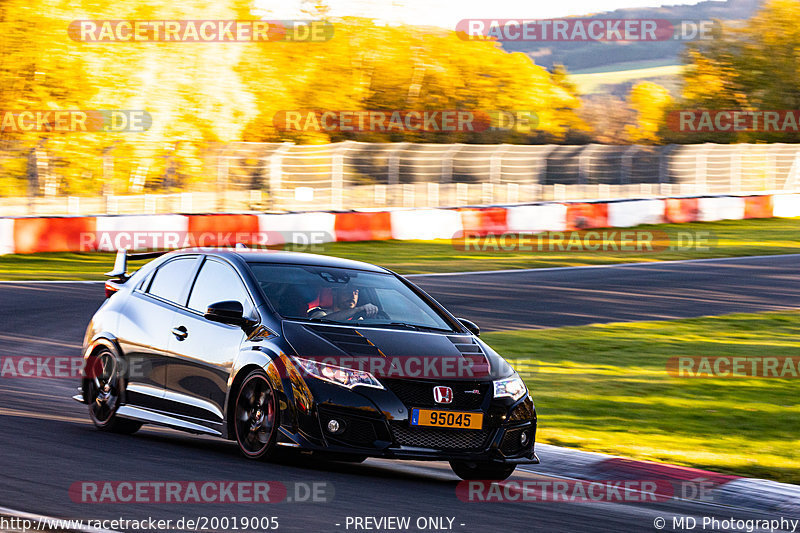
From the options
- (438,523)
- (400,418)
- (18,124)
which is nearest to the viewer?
(438,523)

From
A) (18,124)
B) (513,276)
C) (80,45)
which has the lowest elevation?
(513,276)

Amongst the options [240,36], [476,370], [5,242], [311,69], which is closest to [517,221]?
[5,242]

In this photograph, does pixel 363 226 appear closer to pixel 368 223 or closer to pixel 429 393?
pixel 368 223

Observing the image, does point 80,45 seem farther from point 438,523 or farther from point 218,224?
point 438,523

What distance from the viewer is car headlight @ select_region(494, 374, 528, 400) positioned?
7637 mm

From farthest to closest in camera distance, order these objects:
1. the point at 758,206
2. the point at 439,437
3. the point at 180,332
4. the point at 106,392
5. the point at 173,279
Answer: the point at 758,206, the point at 106,392, the point at 173,279, the point at 180,332, the point at 439,437

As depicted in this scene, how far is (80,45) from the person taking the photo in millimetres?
33031

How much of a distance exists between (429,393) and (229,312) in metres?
1.41

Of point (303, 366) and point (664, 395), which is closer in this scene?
point (303, 366)

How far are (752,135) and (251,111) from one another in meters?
26.1

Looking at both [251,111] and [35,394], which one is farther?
[251,111]

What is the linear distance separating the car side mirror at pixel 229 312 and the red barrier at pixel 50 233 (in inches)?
602

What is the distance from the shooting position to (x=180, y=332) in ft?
27.6

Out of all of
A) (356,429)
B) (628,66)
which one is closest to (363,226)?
(356,429)
